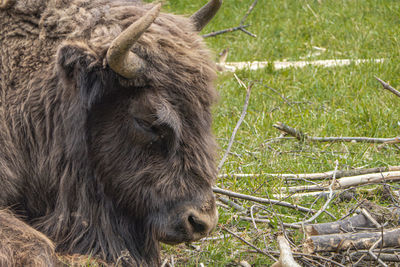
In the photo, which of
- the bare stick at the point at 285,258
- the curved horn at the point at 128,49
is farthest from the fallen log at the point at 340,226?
the curved horn at the point at 128,49

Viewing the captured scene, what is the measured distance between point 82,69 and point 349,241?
189cm

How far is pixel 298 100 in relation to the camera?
7484 millimetres

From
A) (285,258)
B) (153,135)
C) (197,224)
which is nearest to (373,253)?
(285,258)

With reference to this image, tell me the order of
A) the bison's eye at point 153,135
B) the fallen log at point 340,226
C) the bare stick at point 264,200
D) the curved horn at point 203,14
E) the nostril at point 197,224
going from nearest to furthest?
the nostril at point 197,224
the bison's eye at point 153,135
the fallen log at point 340,226
the curved horn at point 203,14
the bare stick at point 264,200

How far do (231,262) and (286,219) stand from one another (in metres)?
0.79

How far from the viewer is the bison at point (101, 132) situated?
363 centimetres

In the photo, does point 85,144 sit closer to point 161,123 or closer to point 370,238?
point 161,123

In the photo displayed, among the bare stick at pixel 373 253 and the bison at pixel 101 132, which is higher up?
the bison at pixel 101 132

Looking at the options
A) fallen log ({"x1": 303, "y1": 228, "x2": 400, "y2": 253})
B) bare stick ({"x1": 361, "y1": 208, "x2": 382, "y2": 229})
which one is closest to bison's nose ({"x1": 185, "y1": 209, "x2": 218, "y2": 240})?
fallen log ({"x1": 303, "y1": 228, "x2": 400, "y2": 253})

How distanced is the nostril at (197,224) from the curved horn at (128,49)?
88 cm

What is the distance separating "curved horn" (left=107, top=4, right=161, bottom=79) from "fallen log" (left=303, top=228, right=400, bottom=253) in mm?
Answer: 1464

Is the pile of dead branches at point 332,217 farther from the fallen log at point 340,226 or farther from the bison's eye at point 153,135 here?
the bison's eye at point 153,135

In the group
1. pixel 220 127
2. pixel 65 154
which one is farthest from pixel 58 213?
pixel 220 127

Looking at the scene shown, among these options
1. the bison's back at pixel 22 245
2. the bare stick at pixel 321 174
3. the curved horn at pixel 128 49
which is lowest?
the bare stick at pixel 321 174
